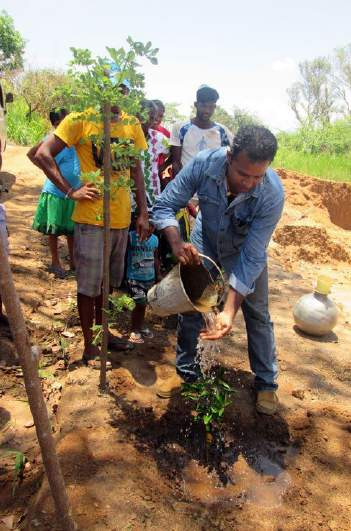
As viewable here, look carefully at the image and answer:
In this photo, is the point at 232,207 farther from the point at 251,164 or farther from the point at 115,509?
the point at 115,509

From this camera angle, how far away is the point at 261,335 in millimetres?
2758

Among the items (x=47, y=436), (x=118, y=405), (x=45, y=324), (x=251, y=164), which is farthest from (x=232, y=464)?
(x=45, y=324)

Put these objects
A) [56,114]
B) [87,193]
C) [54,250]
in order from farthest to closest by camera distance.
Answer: [54,250]
[56,114]
[87,193]

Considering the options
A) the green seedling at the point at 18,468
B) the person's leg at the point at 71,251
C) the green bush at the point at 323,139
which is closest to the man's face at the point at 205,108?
the person's leg at the point at 71,251

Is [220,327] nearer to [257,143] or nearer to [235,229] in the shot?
[235,229]

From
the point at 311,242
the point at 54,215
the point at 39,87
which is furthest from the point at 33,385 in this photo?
the point at 39,87

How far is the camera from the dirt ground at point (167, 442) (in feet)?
6.61

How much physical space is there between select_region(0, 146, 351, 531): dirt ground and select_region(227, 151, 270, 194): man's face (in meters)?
1.41

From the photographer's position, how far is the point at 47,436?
4.78 feet

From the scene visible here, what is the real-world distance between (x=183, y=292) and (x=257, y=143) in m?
0.78

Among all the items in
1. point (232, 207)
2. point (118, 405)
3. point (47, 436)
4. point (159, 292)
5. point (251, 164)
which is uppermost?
point (251, 164)

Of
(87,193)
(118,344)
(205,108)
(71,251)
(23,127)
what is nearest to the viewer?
(87,193)

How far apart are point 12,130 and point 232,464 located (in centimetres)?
1124

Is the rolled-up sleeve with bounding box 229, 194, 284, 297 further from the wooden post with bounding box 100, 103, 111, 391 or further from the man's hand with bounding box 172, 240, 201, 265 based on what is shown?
the wooden post with bounding box 100, 103, 111, 391
